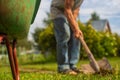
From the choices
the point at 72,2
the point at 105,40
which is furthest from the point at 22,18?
the point at 105,40

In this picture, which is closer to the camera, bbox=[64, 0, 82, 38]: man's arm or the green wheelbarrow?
the green wheelbarrow

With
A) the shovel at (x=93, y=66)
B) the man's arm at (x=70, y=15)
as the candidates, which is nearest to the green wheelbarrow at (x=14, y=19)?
the man's arm at (x=70, y=15)

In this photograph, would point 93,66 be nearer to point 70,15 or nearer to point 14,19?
point 70,15

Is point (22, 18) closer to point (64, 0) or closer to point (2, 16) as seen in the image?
point (2, 16)

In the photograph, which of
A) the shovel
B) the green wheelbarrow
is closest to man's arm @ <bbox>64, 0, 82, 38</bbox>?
the shovel

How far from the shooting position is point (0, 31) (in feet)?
9.63

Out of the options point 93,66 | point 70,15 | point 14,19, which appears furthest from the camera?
point 93,66

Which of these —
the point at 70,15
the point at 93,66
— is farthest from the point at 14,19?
the point at 93,66

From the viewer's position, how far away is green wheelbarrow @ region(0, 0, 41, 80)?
111 inches

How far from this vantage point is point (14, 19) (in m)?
2.87

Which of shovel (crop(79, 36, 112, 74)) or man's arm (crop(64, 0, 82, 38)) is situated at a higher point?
man's arm (crop(64, 0, 82, 38))

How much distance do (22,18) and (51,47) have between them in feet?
54.5

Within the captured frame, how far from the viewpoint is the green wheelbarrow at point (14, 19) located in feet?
9.26

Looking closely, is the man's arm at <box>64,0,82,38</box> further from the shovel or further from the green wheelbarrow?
the green wheelbarrow
